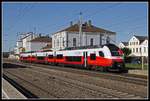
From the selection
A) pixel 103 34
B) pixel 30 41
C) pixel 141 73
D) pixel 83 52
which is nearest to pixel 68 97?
pixel 141 73

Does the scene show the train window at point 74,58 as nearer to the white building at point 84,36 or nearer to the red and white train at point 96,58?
the red and white train at point 96,58

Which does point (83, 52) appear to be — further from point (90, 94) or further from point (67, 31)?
point (67, 31)

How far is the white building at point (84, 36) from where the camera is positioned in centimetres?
10100

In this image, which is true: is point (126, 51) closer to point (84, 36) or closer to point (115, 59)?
point (84, 36)

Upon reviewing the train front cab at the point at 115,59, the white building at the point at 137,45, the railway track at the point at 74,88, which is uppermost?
the white building at the point at 137,45

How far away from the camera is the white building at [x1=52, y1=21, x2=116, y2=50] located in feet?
331

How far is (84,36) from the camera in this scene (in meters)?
103

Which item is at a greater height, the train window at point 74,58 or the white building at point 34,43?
the white building at point 34,43

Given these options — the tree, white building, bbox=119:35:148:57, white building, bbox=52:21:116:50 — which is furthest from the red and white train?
white building, bbox=119:35:148:57

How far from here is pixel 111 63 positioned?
35844 mm

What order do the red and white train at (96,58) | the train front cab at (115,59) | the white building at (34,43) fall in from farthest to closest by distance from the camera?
1. the white building at (34,43)
2. the red and white train at (96,58)
3. the train front cab at (115,59)

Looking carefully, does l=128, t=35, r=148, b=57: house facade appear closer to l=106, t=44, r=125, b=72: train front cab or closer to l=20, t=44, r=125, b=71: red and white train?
l=20, t=44, r=125, b=71: red and white train

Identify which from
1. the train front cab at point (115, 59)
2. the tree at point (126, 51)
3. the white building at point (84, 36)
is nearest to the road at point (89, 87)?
the train front cab at point (115, 59)

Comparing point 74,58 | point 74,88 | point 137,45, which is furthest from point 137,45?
point 74,88
